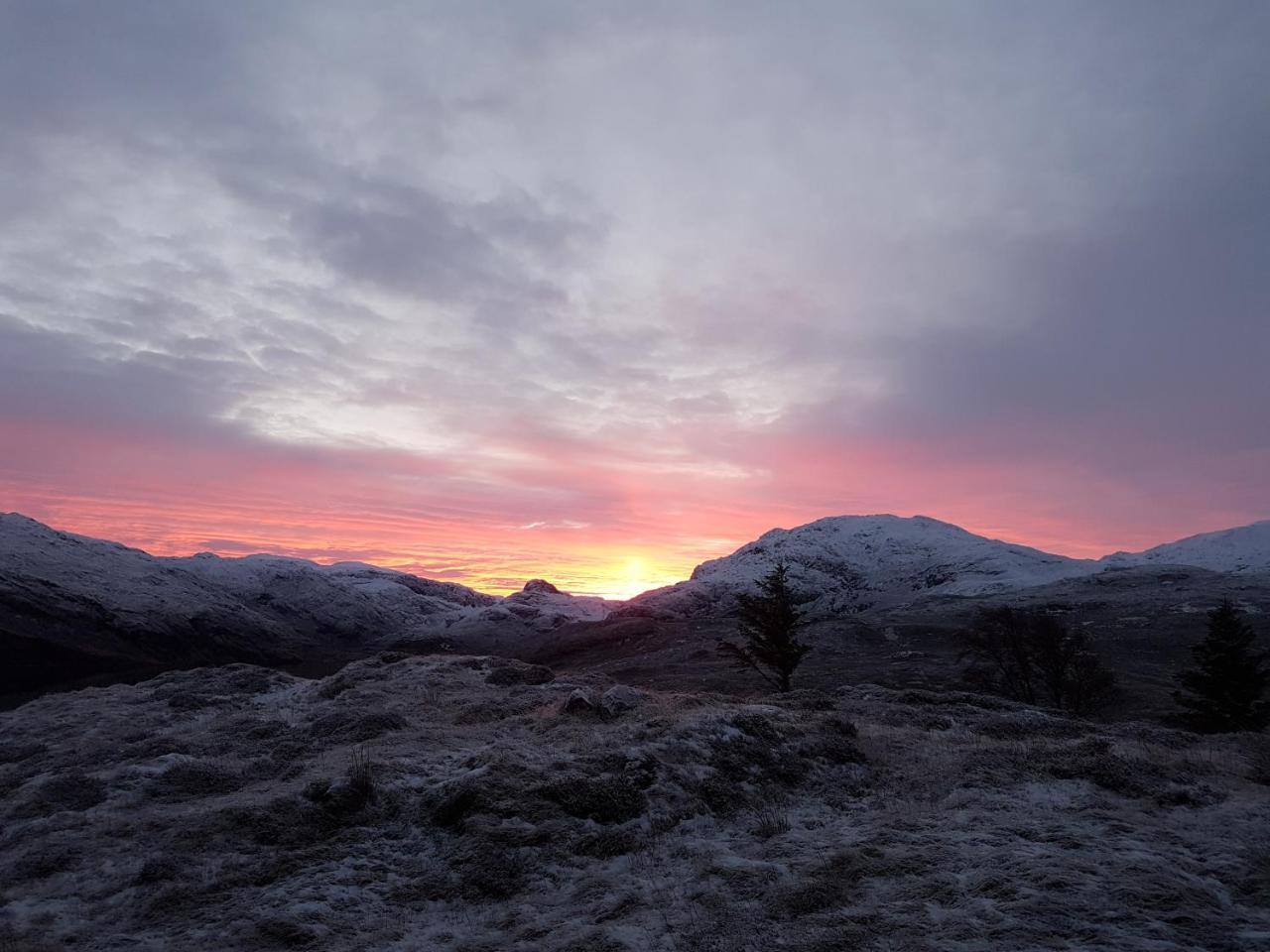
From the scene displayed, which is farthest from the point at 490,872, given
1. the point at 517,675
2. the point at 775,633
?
the point at 775,633

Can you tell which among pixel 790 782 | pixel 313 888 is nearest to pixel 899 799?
→ pixel 790 782

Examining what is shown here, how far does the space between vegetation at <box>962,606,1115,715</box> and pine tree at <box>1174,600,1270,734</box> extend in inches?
261

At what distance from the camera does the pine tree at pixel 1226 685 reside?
34219 mm

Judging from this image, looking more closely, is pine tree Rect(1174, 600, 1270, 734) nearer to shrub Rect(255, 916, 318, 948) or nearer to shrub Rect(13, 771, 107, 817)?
shrub Rect(255, 916, 318, 948)

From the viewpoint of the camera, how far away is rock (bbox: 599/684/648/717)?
69.6ft

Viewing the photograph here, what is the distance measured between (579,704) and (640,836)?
8811 mm

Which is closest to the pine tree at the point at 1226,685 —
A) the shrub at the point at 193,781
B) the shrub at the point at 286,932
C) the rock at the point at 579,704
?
the rock at the point at 579,704

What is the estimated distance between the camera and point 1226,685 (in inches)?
1384

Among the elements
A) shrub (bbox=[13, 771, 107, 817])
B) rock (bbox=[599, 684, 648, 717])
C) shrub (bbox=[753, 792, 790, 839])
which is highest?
rock (bbox=[599, 684, 648, 717])

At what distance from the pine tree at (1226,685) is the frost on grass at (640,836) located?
20.7 meters

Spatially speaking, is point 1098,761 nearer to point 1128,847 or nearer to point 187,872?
point 1128,847

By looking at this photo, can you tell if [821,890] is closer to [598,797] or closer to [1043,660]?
[598,797]

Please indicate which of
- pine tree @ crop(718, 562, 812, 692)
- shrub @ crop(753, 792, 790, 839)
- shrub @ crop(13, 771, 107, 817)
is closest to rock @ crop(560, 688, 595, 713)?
shrub @ crop(753, 792, 790, 839)

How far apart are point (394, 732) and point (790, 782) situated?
11.5m
